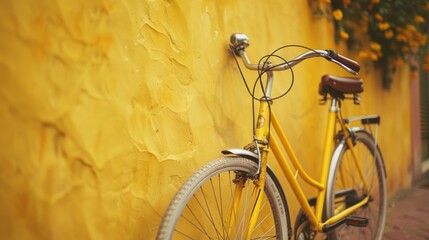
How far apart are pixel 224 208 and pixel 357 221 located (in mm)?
789

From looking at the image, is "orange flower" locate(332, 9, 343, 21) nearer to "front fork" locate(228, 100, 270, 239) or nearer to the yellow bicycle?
the yellow bicycle

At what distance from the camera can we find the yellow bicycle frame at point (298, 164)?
160cm

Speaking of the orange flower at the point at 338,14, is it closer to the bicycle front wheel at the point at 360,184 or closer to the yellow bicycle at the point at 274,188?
the yellow bicycle at the point at 274,188

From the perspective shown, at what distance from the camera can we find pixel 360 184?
2580mm

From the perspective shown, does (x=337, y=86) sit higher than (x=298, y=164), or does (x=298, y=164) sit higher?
(x=337, y=86)

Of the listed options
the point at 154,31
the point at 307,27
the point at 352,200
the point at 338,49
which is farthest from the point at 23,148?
the point at 338,49

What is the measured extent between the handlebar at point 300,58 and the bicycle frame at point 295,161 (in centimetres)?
9

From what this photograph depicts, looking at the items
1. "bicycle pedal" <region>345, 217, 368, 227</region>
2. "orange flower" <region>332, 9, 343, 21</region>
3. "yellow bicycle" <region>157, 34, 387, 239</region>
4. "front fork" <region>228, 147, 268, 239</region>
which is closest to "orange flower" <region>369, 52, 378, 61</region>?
"orange flower" <region>332, 9, 343, 21</region>

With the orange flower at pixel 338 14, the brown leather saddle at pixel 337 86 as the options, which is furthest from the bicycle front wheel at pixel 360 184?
the orange flower at pixel 338 14

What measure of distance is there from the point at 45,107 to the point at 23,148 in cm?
15

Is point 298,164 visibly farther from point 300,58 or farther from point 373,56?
point 373,56

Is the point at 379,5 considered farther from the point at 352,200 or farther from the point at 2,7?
the point at 2,7

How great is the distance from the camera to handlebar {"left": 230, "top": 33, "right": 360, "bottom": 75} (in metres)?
1.70

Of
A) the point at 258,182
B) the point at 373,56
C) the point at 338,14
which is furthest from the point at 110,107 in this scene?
the point at 373,56
